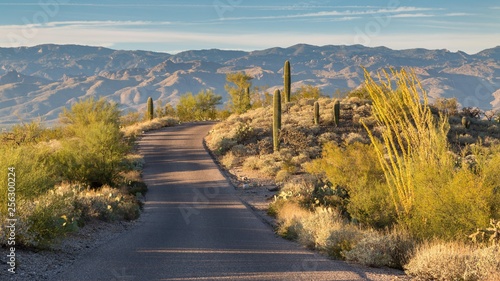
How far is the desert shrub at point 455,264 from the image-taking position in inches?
388

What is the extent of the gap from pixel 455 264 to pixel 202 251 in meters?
5.83

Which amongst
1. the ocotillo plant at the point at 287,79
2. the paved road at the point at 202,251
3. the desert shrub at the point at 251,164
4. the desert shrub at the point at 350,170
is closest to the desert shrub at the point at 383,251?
the paved road at the point at 202,251

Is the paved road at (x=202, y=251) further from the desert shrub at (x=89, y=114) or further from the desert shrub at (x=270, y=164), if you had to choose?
the desert shrub at (x=89, y=114)

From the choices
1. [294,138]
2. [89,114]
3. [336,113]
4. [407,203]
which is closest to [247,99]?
[336,113]

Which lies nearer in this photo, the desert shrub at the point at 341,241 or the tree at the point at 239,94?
the desert shrub at the point at 341,241

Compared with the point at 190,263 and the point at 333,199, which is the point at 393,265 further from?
the point at 333,199

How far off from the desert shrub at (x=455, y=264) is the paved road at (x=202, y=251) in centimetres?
71

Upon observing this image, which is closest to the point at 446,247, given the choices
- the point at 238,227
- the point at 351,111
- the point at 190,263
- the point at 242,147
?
the point at 190,263

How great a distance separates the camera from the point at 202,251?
13227 mm

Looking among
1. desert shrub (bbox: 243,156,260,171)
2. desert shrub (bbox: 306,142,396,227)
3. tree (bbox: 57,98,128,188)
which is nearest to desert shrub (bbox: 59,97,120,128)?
tree (bbox: 57,98,128,188)

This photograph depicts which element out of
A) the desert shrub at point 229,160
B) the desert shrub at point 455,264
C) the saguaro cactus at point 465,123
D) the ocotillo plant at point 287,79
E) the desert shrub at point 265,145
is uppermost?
the ocotillo plant at point 287,79

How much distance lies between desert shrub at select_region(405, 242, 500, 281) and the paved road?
712 mm

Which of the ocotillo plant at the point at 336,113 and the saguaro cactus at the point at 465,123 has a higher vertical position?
the ocotillo plant at the point at 336,113

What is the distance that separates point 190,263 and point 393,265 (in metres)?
4.37
